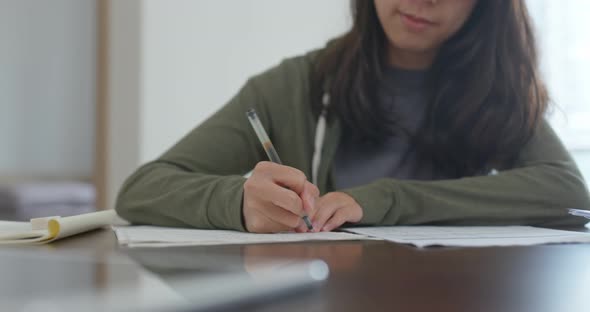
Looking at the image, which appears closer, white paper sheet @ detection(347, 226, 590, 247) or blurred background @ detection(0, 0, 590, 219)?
white paper sheet @ detection(347, 226, 590, 247)

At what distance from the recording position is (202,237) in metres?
0.72

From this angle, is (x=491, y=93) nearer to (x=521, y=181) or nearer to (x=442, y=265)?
(x=521, y=181)

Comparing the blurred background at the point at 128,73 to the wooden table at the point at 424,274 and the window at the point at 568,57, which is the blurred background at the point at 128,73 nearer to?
the window at the point at 568,57

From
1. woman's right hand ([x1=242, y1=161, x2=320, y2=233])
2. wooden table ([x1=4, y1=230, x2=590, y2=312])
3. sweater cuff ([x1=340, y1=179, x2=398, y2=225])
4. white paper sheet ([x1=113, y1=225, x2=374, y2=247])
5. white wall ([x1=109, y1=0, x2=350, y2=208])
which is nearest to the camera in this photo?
wooden table ([x1=4, y1=230, x2=590, y2=312])

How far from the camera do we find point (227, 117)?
1.19 metres

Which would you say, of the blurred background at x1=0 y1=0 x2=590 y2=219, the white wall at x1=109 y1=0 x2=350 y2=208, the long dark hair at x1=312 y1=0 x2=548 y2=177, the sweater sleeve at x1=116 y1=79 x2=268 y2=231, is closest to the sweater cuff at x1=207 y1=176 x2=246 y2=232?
the sweater sleeve at x1=116 y1=79 x2=268 y2=231

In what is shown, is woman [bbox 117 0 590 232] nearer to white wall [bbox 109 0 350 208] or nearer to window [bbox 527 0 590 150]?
white wall [bbox 109 0 350 208]

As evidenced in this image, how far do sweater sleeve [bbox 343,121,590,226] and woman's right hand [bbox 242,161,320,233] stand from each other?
13 centimetres

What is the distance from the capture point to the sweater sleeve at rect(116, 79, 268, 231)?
849 mm

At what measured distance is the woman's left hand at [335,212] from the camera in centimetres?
81

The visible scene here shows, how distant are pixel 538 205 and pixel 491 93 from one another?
336 mm

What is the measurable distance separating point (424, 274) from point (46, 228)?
1.43 ft

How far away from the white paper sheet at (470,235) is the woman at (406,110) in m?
0.17

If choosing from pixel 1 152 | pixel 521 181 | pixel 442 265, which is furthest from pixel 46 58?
pixel 442 265
